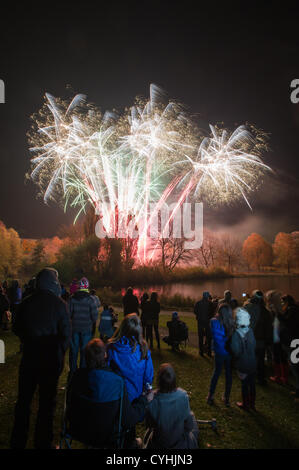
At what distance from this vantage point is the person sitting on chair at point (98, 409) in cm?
271

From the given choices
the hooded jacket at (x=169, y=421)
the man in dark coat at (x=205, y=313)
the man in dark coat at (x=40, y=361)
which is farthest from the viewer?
the man in dark coat at (x=205, y=313)

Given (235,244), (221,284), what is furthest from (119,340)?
(235,244)

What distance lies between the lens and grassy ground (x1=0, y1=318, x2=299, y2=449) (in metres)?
4.24

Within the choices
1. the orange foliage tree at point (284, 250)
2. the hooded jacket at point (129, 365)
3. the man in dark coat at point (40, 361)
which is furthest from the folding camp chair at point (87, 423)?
the orange foliage tree at point (284, 250)

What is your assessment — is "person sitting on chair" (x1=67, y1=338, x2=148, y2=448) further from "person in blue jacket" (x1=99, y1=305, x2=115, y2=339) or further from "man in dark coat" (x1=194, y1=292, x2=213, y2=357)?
"man in dark coat" (x1=194, y1=292, x2=213, y2=357)

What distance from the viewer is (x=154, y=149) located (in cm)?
2897

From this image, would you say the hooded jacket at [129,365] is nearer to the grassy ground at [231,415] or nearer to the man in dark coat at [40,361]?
the man in dark coat at [40,361]

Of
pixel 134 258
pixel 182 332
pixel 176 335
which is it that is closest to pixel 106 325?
pixel 176 335

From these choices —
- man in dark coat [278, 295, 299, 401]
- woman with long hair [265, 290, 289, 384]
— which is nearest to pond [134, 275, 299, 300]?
woman with long hair [265, 290, 289, 384]

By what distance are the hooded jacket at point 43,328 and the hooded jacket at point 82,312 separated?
2.49 m

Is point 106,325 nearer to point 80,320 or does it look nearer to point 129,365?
point 80,320

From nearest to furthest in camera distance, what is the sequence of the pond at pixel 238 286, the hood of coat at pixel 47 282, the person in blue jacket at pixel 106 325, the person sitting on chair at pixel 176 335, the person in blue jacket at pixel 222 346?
the hood of coat at pixel 47 282
the person in blue jacket at pixel 222 346
the person in blue jacket at pixel 106 325
the person sitting on chair at pixel 176 335
the pond at pixel 238 286
